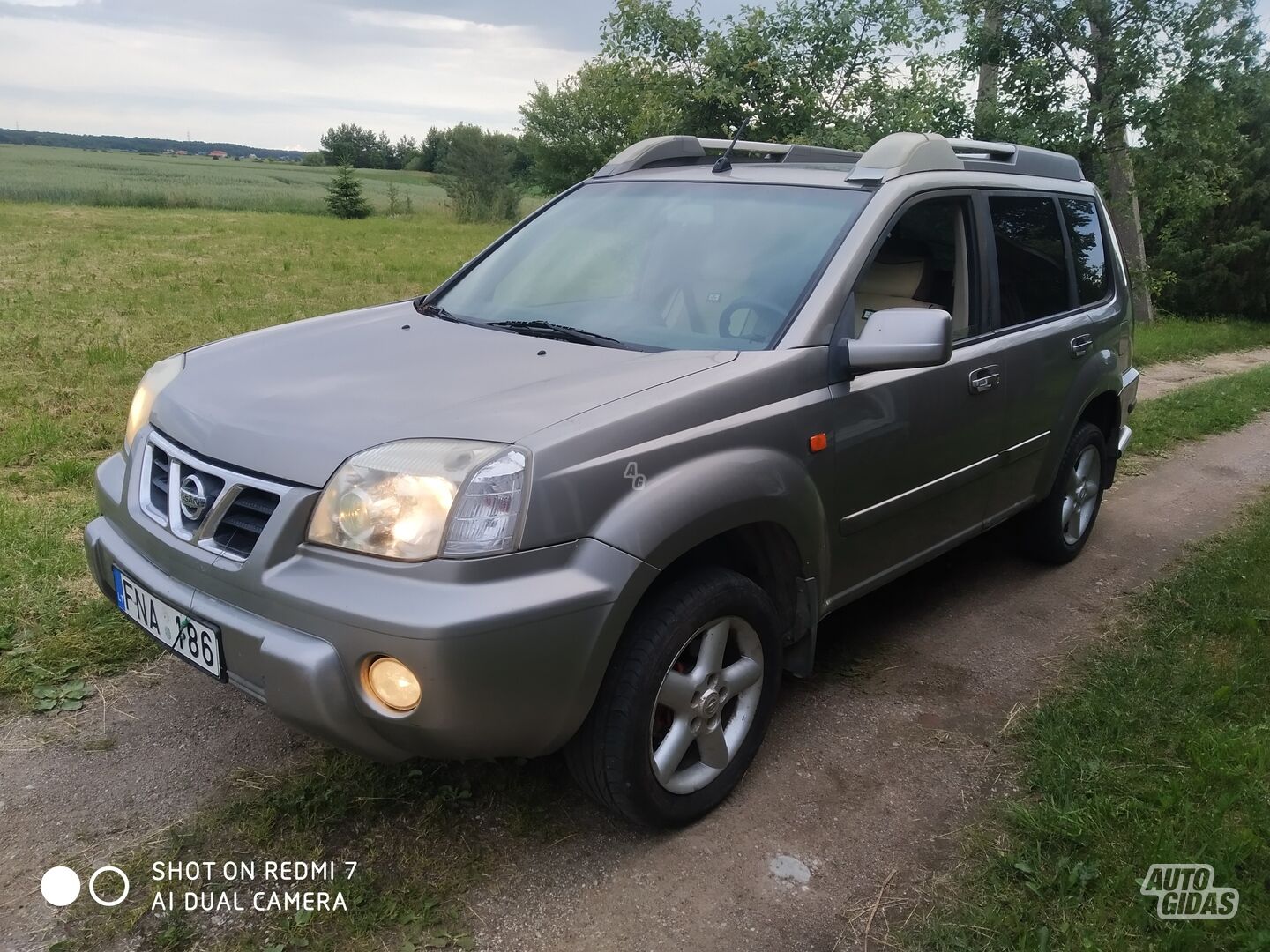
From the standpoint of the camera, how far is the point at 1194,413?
27.9ft

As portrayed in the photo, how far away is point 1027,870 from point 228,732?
229 cm

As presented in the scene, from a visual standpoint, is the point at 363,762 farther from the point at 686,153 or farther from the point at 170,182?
the point at 170,182

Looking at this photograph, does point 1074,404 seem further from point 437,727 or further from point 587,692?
point 437,727

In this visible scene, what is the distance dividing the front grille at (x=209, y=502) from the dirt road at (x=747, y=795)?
819 mm

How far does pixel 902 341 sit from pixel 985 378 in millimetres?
919

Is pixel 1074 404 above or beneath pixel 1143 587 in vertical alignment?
above

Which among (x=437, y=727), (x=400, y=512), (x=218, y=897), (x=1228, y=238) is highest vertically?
(x=1228, y=238)

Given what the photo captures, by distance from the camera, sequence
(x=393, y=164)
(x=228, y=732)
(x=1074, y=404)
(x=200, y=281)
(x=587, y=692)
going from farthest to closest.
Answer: (x=393, y=164)
(x=200, y=281)
(x=1074, y=404)
(x=228, y=732)
(x=587, y=692)

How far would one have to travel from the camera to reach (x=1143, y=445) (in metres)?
7.38

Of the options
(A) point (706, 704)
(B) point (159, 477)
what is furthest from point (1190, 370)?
(B) point (159, 477)

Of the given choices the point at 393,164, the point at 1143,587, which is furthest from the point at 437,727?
the point at 393,164

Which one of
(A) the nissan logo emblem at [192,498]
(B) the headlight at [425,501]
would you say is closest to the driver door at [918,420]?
(B) the headlight at [425,501]

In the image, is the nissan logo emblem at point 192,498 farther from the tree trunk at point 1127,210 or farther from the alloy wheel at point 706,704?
the tree trunk at point 1127,210

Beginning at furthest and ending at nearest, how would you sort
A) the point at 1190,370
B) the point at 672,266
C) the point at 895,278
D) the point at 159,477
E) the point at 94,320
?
the point at 1190,370
the point at 94,320
the point at 895,278
the point at 672,266
the point at 159,477
